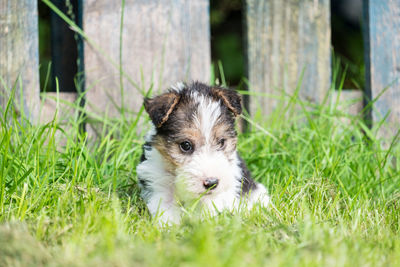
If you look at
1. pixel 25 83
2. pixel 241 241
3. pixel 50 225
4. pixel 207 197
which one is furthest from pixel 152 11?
pixel 241 241

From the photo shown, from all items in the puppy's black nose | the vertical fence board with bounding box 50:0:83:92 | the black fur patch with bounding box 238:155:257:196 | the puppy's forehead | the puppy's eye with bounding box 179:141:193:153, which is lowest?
the black fur patch with bounding box 238:155:257:196

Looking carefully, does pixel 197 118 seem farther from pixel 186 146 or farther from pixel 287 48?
pixel 287 48

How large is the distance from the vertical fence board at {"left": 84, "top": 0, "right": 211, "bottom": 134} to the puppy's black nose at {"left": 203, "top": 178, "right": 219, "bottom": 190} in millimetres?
1621

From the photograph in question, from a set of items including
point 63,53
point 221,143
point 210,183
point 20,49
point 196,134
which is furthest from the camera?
point 63,53

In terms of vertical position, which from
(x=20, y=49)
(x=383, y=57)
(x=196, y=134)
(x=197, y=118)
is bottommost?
(x=196, y=134)

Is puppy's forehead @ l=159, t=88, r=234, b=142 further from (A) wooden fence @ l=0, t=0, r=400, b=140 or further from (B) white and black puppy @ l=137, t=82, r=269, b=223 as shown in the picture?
(A) wooden fence @ l=0, t=0, r=400, b=140

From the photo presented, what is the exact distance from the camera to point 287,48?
4.98 meters

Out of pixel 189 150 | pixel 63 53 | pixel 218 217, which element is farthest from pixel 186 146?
pixel 63 53

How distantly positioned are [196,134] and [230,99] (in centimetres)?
44

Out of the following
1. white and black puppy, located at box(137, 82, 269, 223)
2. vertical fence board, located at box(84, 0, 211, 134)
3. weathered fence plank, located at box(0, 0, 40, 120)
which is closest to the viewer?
white and black puppy, located at box(137, 82, 269, 223)

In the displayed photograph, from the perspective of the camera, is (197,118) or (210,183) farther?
(197,118)

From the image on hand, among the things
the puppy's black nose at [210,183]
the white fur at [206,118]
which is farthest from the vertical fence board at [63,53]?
the puppy's black nose at [210,183]

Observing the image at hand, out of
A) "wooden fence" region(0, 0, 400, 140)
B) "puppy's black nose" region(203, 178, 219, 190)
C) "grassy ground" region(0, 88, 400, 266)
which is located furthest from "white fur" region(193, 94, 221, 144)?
"wooden fence" region(0, 0, 400, 140)

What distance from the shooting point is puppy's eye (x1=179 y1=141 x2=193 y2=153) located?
339 cm
